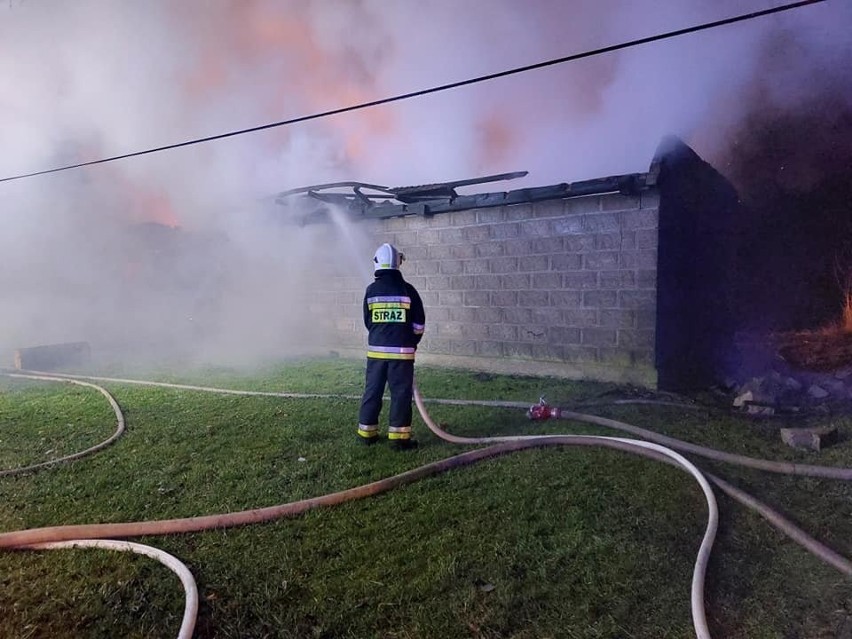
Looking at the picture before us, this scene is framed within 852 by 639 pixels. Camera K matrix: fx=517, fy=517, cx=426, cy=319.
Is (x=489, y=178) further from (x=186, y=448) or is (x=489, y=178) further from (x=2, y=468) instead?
(x=2, y=468)

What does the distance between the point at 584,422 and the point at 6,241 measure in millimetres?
14078

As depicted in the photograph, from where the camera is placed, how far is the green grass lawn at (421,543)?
7.08ft

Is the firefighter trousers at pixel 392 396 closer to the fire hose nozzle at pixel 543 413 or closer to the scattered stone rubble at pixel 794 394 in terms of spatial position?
the fire hose nozzle at pixel 543 413

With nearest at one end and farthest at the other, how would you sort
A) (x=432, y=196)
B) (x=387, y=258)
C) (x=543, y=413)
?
1. (x=387, y=258)
2. (x=543, y=413)
3. (x=432, y=196)

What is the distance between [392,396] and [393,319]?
645mm

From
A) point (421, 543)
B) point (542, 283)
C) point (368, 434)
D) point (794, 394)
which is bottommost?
point (421, 543)

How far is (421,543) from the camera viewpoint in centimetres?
276

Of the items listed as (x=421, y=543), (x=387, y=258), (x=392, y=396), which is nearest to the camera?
(x=421, y=543)

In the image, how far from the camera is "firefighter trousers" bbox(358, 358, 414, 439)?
4262 mm

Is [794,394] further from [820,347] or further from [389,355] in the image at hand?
[389,355]

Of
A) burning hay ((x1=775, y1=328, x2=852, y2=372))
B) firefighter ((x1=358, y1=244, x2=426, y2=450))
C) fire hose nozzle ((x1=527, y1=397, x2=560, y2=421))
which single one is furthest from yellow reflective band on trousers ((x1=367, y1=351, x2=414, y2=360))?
burning hay ((x1=775, y1=328, x2=852, y2=372))

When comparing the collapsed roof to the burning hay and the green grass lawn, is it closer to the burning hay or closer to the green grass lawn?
the green grass lawn

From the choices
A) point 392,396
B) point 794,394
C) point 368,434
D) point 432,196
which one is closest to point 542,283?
point 432,196

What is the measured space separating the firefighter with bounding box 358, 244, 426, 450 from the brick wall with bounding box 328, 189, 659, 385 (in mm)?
3616
